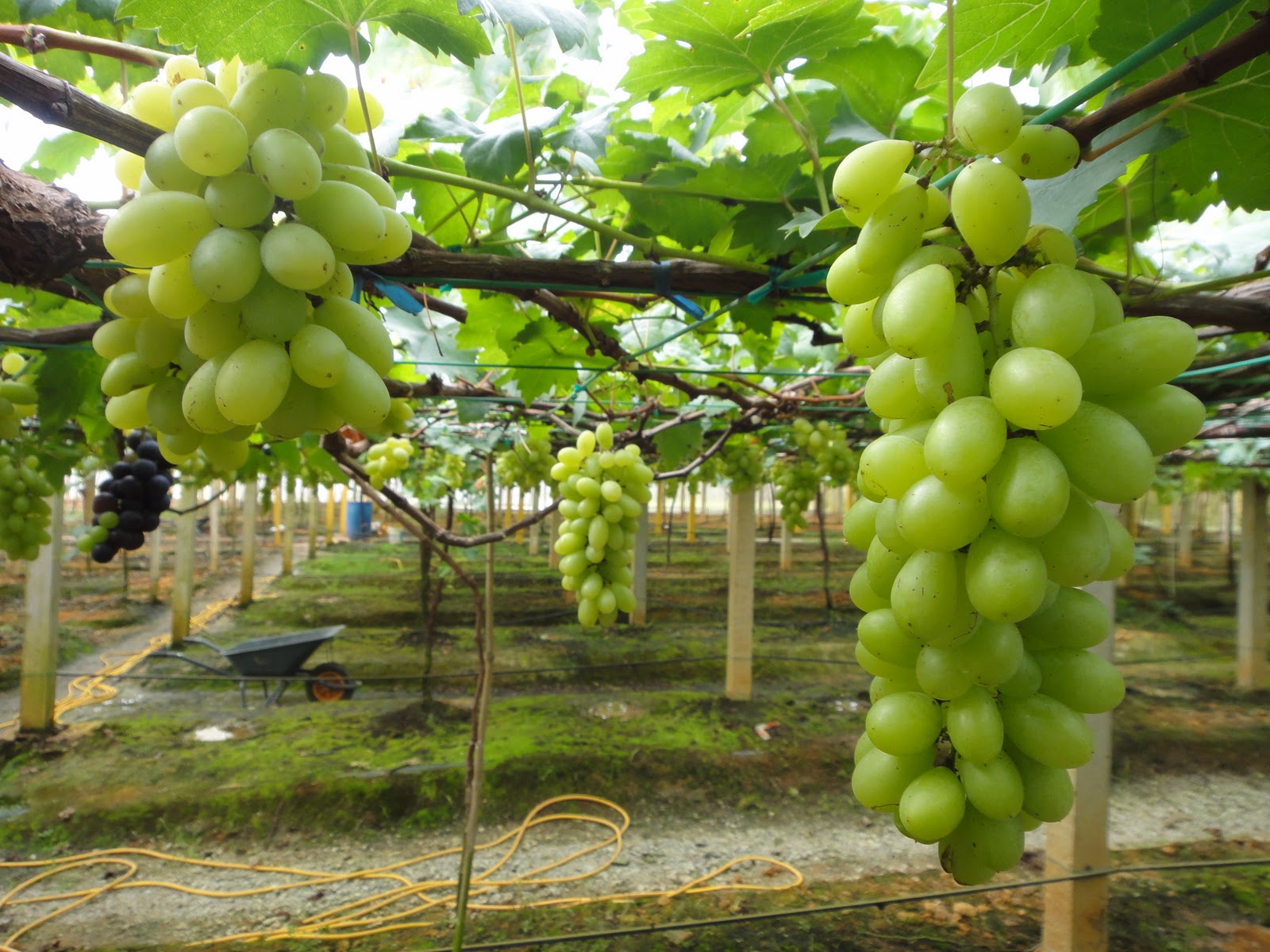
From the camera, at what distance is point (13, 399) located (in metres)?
1.87

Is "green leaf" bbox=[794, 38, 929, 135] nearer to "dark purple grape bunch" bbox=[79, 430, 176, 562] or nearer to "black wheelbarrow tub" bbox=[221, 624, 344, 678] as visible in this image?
"dark purple grape bunch" bbox=[79, 430, 176, 562]

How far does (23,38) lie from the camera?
78 cm

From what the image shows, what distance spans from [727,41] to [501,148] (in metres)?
0.41

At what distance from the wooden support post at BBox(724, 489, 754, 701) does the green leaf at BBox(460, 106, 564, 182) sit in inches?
193

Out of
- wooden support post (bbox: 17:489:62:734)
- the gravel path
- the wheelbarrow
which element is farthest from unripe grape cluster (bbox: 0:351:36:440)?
the wheelbarrow

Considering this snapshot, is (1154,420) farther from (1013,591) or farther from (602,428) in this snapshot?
(602,428)

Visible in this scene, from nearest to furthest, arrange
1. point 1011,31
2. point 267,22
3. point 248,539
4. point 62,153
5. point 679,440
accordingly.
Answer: point 267,22, point 1011,31, point 62,153, point 679,440, point 248,539

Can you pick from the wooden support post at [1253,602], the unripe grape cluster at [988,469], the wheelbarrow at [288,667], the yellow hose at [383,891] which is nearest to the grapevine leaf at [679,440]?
the yellow hose at [383,891]

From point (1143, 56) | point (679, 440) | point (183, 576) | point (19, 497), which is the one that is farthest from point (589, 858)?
point (183, 576)

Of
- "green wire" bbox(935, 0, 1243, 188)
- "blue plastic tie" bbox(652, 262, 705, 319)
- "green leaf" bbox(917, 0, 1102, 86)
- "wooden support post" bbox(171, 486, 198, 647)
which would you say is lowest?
"wooden support post" bbox(171, 486, 198, 647)

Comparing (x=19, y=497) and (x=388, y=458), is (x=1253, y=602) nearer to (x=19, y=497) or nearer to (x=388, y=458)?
(x=388, y=458)

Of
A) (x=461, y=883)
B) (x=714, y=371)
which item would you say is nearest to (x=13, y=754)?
(x=461, y=883)

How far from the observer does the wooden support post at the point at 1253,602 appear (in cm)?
679

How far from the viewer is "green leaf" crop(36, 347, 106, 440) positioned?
1.58m
